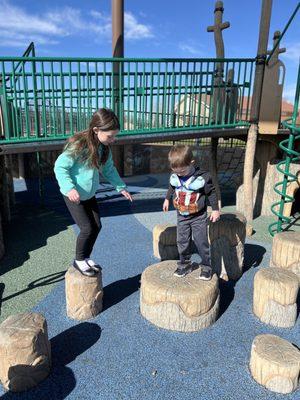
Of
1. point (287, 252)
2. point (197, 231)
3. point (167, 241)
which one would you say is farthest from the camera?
point (167, 241)

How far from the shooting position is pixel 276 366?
2377 millimetres

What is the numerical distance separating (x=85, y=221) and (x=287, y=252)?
2.42 m

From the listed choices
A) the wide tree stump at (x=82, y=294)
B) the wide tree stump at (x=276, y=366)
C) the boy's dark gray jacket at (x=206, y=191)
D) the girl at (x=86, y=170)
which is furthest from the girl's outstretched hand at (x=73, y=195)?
the wide tree stump at (x=276, y=366)

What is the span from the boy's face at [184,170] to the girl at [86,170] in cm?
64

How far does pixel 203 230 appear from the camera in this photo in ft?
11.1

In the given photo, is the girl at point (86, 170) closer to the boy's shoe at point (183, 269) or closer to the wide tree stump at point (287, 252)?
the boy's shoe at point (183, 269)

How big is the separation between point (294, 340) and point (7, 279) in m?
3.33

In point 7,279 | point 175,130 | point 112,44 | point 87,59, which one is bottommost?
point 7,279

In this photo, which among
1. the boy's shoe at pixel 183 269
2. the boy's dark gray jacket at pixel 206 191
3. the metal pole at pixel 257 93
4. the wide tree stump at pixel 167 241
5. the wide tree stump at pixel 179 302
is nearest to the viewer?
the wide tree stump at pixel 179 302

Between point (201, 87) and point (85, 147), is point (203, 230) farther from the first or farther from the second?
point (201, 87)

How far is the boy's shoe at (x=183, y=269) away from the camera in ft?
11.0

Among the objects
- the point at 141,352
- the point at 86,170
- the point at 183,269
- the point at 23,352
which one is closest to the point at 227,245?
the point at 183,269

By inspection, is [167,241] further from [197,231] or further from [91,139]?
[91,139]

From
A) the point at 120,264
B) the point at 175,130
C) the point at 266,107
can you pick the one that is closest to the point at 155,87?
the point at 175,130
